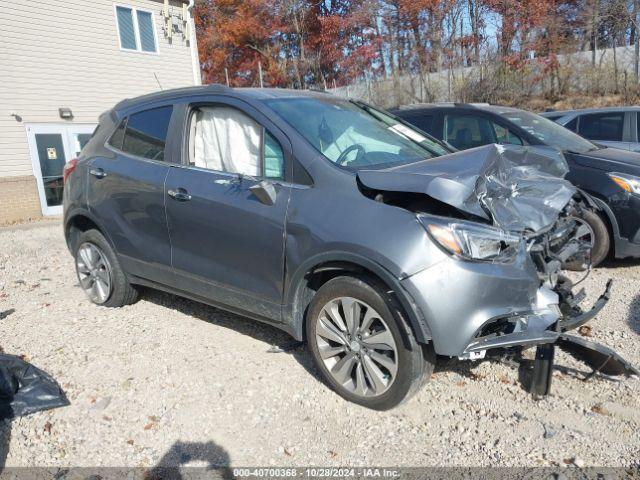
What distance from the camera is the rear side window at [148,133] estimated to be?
166 inches

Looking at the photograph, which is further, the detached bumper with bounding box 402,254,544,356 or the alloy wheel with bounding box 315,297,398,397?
the alloy wheel with bounding box 315,297,398,397

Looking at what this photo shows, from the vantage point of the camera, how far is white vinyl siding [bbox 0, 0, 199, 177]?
11.8 metres

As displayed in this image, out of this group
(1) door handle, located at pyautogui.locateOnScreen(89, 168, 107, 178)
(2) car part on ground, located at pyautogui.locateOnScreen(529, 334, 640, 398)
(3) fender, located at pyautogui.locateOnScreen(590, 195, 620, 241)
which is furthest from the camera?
(3) fender, located at pyautogui.locateOnScreen(590, 195, 620, 241)

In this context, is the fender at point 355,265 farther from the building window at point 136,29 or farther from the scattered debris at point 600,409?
the building window at point 136,29

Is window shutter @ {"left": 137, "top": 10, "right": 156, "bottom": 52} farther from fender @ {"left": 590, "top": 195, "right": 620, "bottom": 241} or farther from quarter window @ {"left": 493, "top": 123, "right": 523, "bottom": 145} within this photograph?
fender @ {"left": 590, "top": 195, "right": 620, "bottom": 241}

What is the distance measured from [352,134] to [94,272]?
287 centimetres

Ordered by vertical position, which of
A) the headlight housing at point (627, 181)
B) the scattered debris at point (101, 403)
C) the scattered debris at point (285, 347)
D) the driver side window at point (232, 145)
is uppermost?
the driver side window at point (232, 145)

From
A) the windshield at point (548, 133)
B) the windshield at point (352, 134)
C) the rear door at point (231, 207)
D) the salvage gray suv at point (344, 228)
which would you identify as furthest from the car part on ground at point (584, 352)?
the windshield at point (548, 133)

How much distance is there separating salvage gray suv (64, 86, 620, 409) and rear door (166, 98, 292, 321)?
0.04 feet

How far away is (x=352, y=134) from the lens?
3.75m

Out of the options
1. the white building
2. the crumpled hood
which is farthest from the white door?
the crumpled hood

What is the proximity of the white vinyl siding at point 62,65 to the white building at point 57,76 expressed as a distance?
0.02 metres

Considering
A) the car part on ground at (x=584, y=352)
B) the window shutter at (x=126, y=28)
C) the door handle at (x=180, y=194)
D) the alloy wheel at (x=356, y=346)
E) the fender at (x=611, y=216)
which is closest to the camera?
the alloy wheel at (x=356, y=346)

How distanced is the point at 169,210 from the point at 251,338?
3.97 ft
